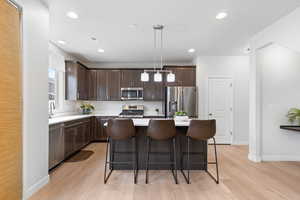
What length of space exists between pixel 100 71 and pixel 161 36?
2.86 metres

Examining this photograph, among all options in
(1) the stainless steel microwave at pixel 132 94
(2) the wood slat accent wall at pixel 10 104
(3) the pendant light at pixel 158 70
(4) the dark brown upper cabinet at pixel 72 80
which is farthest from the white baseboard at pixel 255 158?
(4) the dark brown upper cabinet at pixel 72 80

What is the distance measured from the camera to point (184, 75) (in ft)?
18.2

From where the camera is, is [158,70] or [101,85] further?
[101,85]

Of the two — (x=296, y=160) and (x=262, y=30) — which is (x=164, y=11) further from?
(x=296, y=160)

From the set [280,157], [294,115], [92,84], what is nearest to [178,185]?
[280,157]

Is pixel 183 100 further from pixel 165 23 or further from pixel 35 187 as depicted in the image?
pixel 35 187

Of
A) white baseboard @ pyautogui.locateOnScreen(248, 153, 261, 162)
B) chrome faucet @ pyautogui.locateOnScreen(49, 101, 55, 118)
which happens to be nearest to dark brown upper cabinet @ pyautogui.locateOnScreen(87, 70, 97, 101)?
chrome faucet @ pyautogui.locateOnScreen(49, 101, 55, 118)

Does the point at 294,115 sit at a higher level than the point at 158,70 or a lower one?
lower

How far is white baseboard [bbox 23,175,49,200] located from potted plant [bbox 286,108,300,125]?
486cm

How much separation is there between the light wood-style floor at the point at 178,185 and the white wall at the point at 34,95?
316 mm

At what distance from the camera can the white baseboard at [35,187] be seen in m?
2.25

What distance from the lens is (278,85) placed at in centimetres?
386

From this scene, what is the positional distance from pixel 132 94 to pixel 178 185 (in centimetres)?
366

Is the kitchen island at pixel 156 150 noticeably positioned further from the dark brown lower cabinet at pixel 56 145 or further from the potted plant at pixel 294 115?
the potted plant at pixel 294 115
